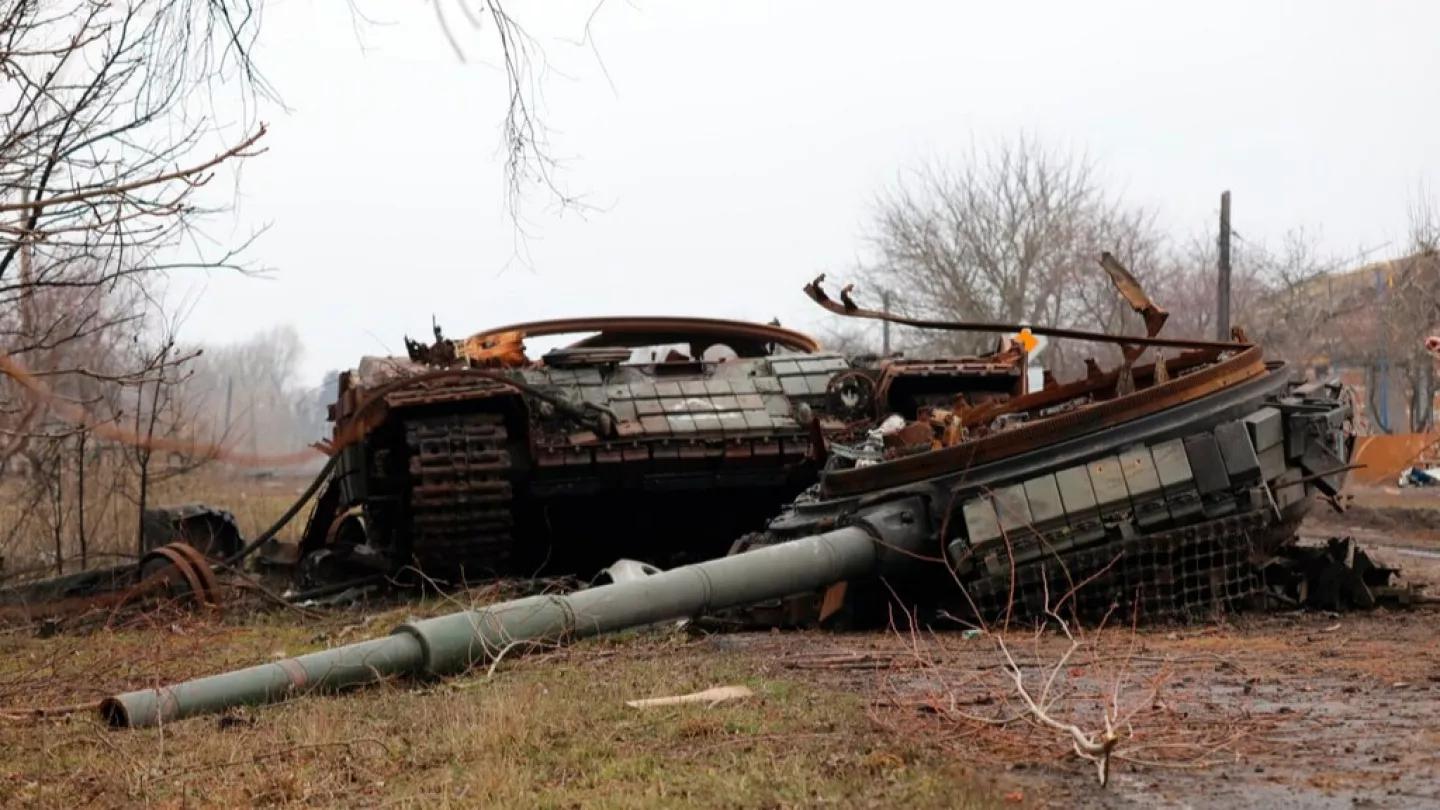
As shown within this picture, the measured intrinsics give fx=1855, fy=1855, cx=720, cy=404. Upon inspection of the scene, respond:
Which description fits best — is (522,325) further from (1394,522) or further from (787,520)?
(1394,522)

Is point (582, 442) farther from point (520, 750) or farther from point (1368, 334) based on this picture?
point (1368, 334)

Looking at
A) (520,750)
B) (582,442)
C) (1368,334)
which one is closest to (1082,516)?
(520,750)

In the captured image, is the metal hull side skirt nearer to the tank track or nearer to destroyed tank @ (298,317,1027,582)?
destroyed tank @ (298,317,1027,582)

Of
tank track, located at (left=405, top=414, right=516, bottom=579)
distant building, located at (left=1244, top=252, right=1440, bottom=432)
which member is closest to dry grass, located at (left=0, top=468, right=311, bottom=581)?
tank track, located at (left=405, top=414, right=516, bottom=579)

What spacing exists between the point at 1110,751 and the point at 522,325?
993 centimetres

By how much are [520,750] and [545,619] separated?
7.29 ft

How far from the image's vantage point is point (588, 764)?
505cm

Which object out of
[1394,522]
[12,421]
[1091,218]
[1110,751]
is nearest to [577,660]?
[1110,751]

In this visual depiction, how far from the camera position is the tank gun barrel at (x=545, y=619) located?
6.45 m

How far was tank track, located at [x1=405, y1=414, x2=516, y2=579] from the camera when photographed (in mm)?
11320

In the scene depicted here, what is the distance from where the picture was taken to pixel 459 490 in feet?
37.1

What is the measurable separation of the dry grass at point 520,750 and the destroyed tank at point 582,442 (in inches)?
166

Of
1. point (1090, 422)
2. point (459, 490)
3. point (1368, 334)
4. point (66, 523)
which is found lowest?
point (66, 523)

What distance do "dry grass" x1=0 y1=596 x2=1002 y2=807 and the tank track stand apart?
156 inches
